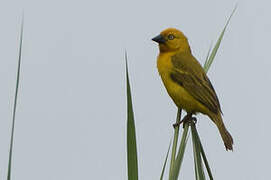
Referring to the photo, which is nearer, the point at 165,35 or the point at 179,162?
the point at 179,162

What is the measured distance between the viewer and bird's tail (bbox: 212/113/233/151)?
337cm

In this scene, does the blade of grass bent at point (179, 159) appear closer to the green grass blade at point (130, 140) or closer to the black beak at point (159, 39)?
the green grass blade at point (130, 140)

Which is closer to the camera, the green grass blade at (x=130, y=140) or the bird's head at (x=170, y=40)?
the green grass blade at (x=130, y=140)

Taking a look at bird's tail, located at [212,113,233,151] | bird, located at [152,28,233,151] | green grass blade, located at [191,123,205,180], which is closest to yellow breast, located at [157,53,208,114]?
bird, located at [152,28,233,151]

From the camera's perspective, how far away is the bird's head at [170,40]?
425 centimetres

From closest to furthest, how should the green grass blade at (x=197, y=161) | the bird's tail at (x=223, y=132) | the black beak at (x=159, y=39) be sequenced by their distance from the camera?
the green grass blade at (x=197, y=161)
the bird's tail at (x=223, y=132)
the black beak at (x=159, y=39)

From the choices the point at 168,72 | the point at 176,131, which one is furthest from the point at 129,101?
the point at 168,72

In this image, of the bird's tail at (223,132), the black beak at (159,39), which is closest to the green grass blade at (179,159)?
the bird's tail at (223,132)

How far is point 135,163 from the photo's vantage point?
5.83 feet

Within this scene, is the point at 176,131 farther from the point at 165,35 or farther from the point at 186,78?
the point at 165,35

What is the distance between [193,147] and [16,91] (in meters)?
0.78

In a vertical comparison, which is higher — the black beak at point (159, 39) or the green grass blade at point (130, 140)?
the black beak at point (159, 39)

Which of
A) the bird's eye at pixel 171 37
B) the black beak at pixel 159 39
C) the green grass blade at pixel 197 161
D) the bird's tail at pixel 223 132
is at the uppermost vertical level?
the bird's eye at pixel 171 37

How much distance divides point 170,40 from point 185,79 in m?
0.49
